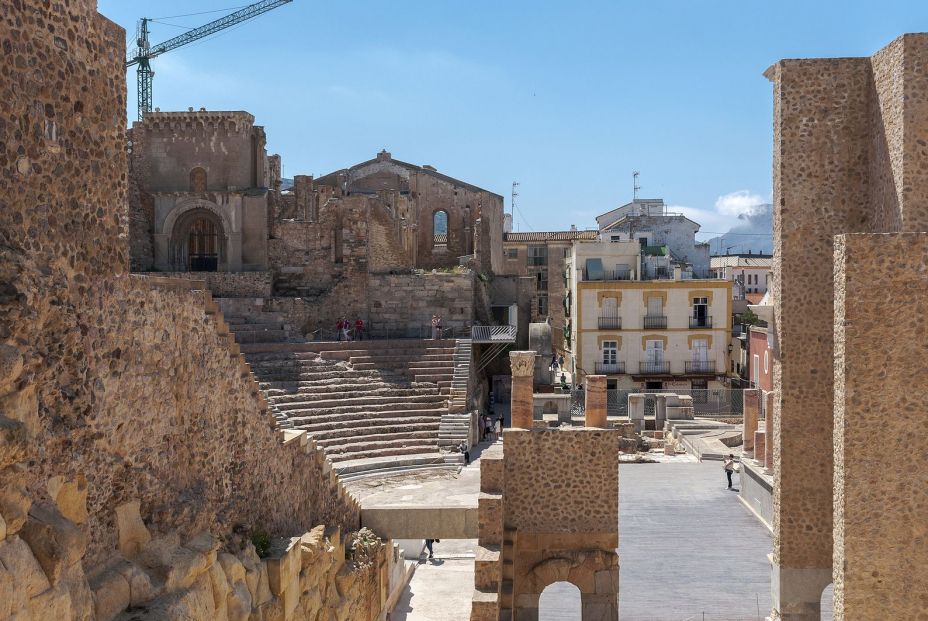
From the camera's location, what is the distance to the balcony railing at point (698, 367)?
35656mm

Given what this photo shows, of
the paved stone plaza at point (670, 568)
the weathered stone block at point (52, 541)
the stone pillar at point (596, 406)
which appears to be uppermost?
the weathered stone block at point (52, 541)

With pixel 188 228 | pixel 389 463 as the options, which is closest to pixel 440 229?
pixel 188 228

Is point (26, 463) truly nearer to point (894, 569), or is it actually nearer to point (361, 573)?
point (361, 573)

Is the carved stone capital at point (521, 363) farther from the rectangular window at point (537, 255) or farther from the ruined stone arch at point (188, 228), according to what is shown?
the rectangular window at point (537, 255)

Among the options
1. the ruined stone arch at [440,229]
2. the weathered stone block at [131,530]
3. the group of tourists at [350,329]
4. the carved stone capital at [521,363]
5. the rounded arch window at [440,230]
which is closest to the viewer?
the weathered stone block at [131,530]

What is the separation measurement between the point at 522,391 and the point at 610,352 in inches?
836

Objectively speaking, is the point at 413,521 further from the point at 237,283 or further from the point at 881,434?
the point at 237,283

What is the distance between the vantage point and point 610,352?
35.6 meters

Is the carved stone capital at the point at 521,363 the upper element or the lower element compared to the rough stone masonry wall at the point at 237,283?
lower

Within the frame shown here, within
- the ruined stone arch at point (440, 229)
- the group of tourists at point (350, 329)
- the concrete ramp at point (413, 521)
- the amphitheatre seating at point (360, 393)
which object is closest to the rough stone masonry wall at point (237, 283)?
the amphitheatre seating at point (360, 393)

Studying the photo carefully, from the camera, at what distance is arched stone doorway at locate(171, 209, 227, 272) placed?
2833cm

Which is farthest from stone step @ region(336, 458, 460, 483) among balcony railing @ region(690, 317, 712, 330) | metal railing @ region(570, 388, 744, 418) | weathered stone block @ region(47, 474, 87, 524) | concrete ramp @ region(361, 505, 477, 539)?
balcony railing @ region(690, 317, 712, 330)

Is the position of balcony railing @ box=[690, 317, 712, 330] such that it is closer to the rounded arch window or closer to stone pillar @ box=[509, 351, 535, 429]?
the rounded arch window

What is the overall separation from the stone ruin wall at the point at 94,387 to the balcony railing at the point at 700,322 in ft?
98.7
